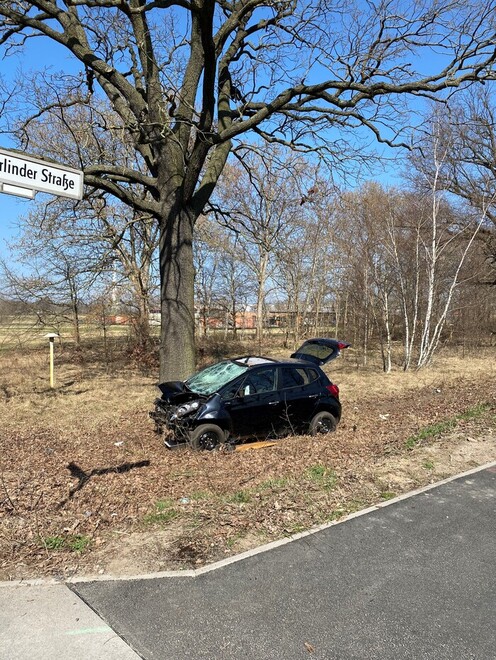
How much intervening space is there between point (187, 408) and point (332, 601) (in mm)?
4413

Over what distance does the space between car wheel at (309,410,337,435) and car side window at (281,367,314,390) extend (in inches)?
25.4

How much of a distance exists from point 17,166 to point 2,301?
16.2 metres

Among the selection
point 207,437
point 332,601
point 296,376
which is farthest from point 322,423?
point 332,601

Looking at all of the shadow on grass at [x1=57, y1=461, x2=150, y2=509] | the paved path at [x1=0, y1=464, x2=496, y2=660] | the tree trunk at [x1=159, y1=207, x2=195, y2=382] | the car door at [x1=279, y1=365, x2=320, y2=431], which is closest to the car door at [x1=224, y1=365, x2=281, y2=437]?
the car door at [x1=279, y1=365, x2=320, y2=431]

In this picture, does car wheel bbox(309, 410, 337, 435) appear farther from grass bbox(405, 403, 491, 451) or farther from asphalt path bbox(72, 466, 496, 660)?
asphalt path bbox(72, 466, 496, 660)

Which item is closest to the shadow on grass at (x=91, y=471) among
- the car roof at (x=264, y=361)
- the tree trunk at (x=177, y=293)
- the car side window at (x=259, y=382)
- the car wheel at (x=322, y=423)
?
the car side window at (x=259, y=382)

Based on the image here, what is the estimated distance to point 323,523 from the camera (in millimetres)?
4441

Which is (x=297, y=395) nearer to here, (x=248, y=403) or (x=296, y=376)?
(x=296, y=376)

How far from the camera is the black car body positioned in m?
7.31

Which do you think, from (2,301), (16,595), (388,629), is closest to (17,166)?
(16,595)

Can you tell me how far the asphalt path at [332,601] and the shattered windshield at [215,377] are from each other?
151 inches

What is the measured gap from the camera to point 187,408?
24.0ft

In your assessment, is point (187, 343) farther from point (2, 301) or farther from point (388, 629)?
point (2, 301)

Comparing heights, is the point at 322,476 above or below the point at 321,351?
below
